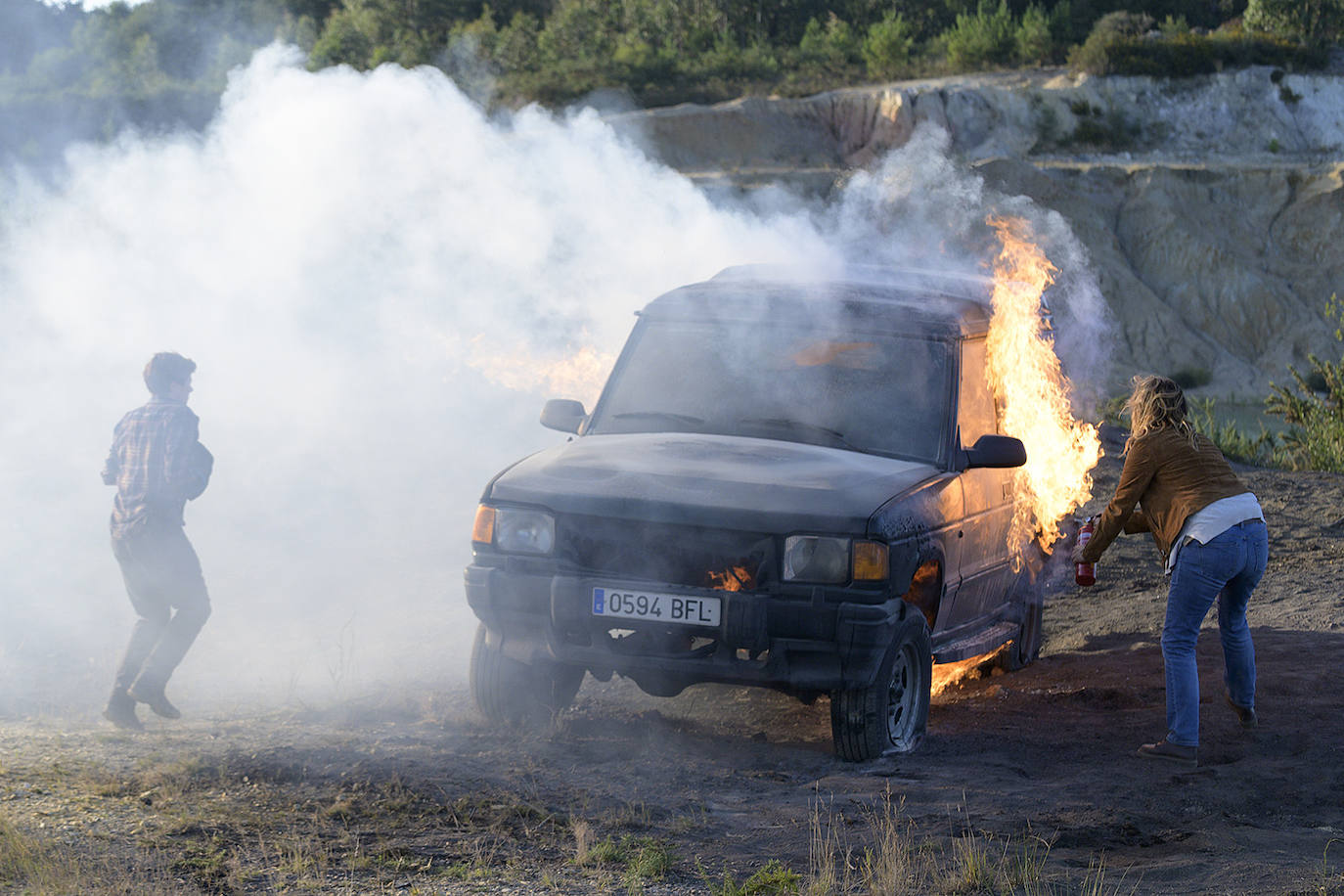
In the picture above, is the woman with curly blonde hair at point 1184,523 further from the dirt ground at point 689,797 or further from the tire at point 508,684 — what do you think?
the tire at point 508,684

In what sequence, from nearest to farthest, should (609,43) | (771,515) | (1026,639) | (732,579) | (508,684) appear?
(771,515) → (732,579) → (508,684) → (1026,639) → (609,43)

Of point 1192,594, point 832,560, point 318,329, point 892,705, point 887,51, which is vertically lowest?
point 892,705

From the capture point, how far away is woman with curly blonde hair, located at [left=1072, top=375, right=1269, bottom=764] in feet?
20.1

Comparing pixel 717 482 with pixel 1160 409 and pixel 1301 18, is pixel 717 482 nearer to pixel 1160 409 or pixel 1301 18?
pixel 1160 409

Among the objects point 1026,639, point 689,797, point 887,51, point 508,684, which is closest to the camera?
point 689,797

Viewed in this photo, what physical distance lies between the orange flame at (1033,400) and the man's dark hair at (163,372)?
4155 millimetres

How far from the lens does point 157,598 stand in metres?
7.14

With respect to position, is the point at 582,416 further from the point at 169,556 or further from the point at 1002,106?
the point at 1002,106

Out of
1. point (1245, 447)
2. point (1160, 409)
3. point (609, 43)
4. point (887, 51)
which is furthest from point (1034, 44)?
point (1160, 409)

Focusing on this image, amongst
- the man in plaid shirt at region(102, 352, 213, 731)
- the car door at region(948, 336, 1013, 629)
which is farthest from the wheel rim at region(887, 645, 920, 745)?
the man in plaid shirt at region(102, 352, 213, 731)

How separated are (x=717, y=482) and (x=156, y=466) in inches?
117

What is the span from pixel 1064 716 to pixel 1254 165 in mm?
39870

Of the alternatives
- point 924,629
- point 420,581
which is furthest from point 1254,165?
point 924,629

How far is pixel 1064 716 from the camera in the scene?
276 inches
